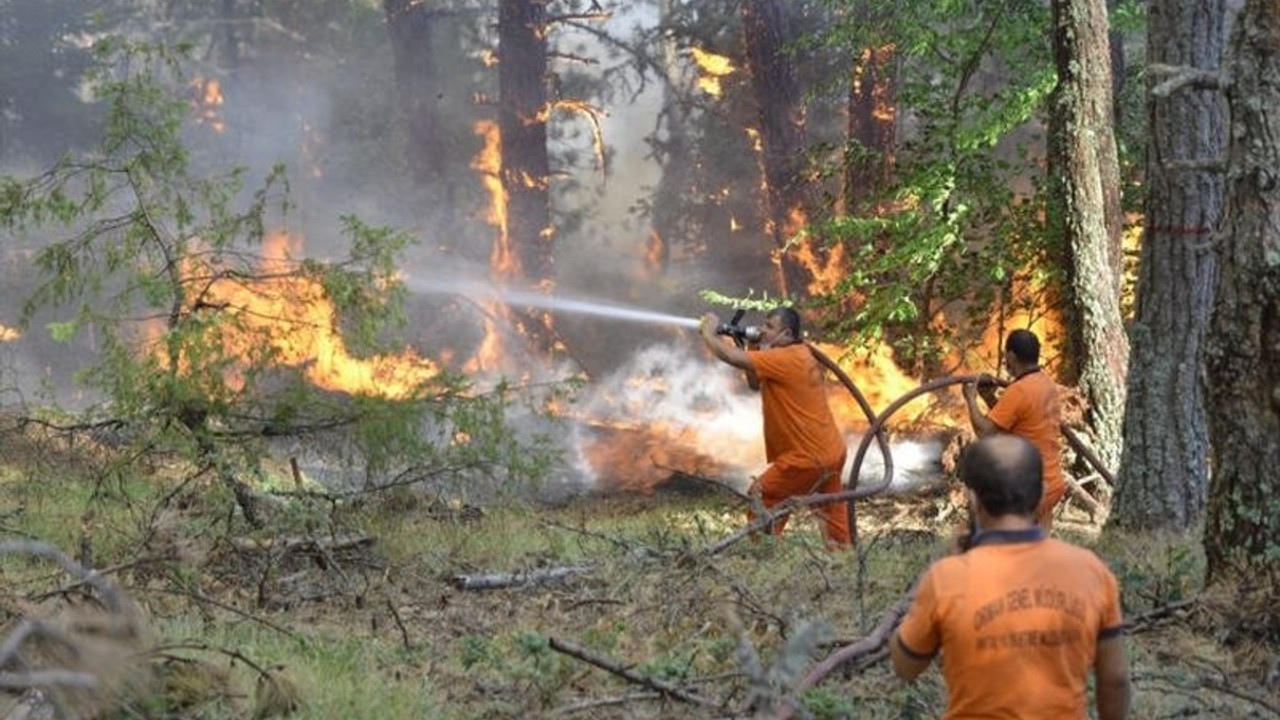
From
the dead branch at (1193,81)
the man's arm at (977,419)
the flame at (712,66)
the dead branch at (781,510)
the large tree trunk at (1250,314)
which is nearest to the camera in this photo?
the large tree trunk at (1250,314)

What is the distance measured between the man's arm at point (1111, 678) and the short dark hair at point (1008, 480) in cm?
43

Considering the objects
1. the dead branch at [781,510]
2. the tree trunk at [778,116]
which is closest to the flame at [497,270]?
the tree trunk at [778,116]

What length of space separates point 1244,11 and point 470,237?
894 inches

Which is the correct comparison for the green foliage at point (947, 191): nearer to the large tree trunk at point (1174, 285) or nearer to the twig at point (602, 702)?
the large tree trunk at point (1174, 285)

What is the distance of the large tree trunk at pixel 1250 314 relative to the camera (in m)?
5.73

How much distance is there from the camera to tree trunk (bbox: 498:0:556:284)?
73.1 feet

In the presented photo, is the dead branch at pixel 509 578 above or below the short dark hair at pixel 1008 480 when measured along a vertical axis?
below

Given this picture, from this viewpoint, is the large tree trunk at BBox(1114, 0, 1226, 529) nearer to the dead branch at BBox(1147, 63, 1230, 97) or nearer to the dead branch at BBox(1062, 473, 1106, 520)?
the dead branch at BBox(1062, 473, 1106, 520)

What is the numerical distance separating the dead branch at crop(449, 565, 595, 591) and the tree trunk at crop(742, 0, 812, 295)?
519 inches

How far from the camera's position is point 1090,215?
1085 cm

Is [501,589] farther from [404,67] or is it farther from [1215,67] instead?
[404,67]

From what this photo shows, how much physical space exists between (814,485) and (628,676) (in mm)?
4153

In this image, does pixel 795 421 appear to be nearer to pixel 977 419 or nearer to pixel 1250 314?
pixel 977 419

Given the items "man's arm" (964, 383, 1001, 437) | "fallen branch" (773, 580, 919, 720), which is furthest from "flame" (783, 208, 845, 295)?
"fallen branch" (773, 580, 919, 720)
